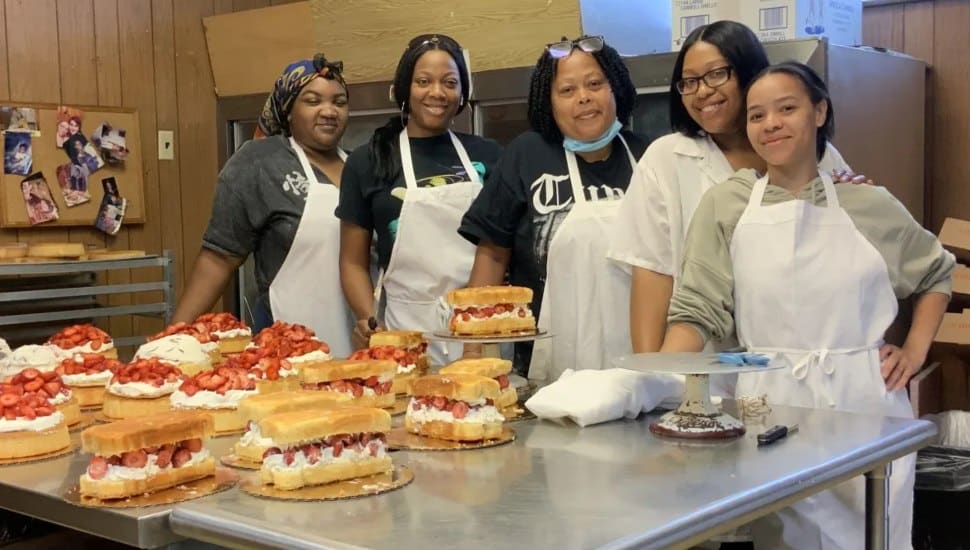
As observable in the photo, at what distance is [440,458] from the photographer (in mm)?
1732

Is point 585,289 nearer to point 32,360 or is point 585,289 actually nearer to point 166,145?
point 32,360

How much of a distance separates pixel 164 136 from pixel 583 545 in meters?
3.80

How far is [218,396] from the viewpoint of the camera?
6.65ft

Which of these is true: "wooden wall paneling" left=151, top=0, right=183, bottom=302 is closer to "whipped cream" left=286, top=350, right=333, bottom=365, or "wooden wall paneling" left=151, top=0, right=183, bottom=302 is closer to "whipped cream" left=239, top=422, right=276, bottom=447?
"whipped cream" left=286, top=350, right=333, bottom=365

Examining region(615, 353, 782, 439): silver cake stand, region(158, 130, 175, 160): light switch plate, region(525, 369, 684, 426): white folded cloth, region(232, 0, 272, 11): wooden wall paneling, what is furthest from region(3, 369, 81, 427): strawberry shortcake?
region(232, 0, 272, 11): wooden wall paneling

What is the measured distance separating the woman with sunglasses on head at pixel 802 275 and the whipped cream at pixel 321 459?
2.45 ft

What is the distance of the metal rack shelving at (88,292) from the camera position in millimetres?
3777

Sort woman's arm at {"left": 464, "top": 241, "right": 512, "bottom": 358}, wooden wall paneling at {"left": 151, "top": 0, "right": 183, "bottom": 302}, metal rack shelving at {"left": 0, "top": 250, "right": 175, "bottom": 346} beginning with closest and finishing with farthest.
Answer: woman's arm at {"left": 464, "top": 241, "right": 512, "bottom": 358} < metal rack shelving at {"left": 0, "top": 250, "right": 175, "bottom": 346} < wooden wall paneling at {"left": 151, "top": 0, "right": 183, "bottom": 302}

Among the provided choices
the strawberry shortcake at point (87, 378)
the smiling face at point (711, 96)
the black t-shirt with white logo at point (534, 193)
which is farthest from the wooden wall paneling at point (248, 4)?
the smiling face at point (711, 96)

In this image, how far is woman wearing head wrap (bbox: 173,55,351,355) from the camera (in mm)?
3109

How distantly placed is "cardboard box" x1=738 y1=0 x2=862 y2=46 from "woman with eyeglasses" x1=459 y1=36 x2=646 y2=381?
0.73m

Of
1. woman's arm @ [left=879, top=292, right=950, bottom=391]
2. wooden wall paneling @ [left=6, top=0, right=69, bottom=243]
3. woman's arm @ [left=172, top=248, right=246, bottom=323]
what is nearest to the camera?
woman's arm @ [left=879, top=292, right=950, bottom=391]

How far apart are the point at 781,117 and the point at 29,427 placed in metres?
1.45

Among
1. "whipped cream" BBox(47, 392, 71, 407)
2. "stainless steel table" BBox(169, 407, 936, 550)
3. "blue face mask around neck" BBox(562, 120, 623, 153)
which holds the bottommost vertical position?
"stainless steel table" BBox(169, 407, 936, 550)
